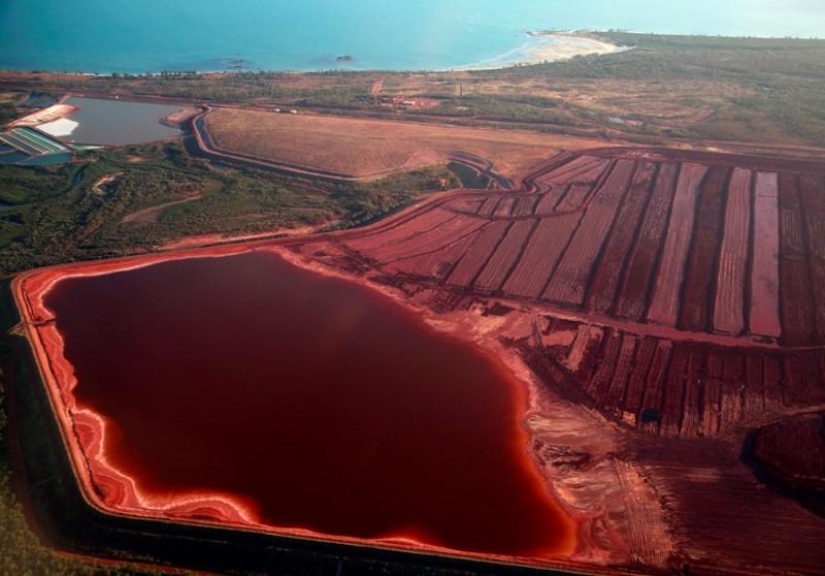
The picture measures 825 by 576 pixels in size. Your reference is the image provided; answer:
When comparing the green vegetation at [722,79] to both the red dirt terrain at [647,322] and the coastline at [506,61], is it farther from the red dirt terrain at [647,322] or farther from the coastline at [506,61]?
the red dirt terrain at [647,322]

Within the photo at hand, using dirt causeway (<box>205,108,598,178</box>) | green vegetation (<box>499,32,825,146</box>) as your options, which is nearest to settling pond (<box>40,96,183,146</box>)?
dirt causeway (<box>205,108,598,178</box>)

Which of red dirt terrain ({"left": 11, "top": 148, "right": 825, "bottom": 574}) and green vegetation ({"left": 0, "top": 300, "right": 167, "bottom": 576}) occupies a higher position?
red dirt terrain ({"left": 11, "top": 148, "right": 825, "bottom": 574})

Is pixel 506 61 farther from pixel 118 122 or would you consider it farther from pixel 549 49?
pixel 118 122

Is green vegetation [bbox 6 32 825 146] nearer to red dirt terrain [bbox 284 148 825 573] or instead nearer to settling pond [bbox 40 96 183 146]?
settling pond [bbox 40 96 183 146]

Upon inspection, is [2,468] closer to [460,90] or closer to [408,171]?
[408,171]

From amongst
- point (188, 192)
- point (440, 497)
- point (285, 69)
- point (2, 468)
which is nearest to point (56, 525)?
point (2, 468)

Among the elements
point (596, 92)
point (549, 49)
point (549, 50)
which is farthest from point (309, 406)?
point (549, 49)
